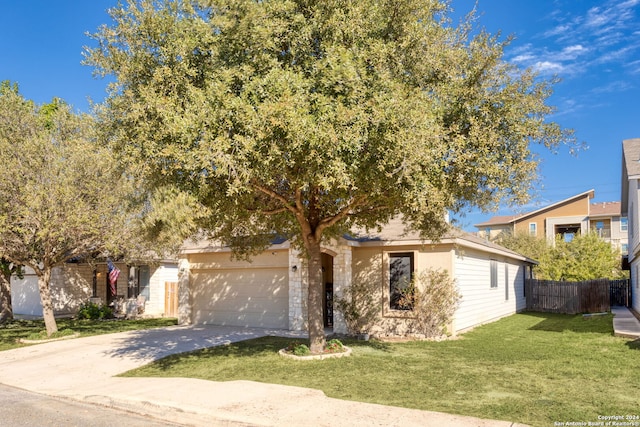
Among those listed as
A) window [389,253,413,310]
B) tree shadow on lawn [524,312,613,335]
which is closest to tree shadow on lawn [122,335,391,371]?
window [389,253,413,310]

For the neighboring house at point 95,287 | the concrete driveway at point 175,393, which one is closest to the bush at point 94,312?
the neighboring house at point 95,287

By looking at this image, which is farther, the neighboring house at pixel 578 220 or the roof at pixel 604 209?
the roof at pixel 604 209

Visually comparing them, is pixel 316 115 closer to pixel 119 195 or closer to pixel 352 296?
pixel 352 296

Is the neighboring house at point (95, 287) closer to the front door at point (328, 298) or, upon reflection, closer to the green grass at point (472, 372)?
the front door at point (328, 298)

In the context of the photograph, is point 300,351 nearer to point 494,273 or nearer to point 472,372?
point 472,372

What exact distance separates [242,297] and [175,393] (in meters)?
10.2

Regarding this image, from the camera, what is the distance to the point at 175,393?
881cm

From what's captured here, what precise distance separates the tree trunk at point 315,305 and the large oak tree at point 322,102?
1.98m

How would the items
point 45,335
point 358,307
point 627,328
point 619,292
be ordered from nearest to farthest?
point 627,328, point 358,307, point 45,335, point 619,292

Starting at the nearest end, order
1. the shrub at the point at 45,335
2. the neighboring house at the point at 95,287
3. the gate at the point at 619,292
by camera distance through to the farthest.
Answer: the shrub at the point at 45,335 → the neighboring house at the point at 95,287 → the gate at the point at 619,292

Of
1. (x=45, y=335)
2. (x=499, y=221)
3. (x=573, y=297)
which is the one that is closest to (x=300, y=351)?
(x=45, y=335)

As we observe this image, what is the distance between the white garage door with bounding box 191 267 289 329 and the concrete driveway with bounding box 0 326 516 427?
10.7ft

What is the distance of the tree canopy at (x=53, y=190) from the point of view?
1470 centimetres

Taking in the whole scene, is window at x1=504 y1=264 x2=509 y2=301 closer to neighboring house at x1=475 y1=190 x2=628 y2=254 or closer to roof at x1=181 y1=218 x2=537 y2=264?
roof at x1=181 y1=218 x2=537 y2=264
